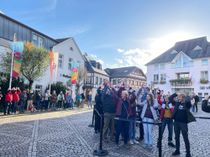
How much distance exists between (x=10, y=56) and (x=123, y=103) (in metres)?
13.9

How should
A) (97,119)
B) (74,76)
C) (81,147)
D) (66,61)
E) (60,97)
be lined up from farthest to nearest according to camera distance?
(66,61)
(74,76)
(60,97)
(97,119)
(81,147)

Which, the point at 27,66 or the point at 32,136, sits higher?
the point at 27,66

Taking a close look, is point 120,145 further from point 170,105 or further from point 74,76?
point 74,76

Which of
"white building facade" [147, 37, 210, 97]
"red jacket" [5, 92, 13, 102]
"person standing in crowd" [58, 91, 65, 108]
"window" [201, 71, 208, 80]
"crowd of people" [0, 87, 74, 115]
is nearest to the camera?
"red jacket" [5, 92, 13, 102]

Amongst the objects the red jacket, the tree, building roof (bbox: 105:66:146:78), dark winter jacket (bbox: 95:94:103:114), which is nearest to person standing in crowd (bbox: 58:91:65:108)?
the tree

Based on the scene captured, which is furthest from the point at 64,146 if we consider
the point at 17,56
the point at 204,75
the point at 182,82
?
the point at 182,82

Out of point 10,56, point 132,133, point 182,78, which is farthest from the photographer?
point 182,78

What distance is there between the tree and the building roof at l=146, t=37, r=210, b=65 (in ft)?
96.6

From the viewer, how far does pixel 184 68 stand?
3991 centimetres

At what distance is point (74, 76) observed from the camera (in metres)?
25.3

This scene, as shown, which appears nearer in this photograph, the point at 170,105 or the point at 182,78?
the point at 170,105

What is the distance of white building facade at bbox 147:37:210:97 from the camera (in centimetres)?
3700

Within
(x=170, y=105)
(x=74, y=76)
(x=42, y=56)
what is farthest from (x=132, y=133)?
(x=74, y=76)

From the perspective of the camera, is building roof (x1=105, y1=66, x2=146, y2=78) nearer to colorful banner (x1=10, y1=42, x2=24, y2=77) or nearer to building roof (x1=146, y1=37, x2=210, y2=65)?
building roof (x1=146, y1=37, x2=210, y2=65)
